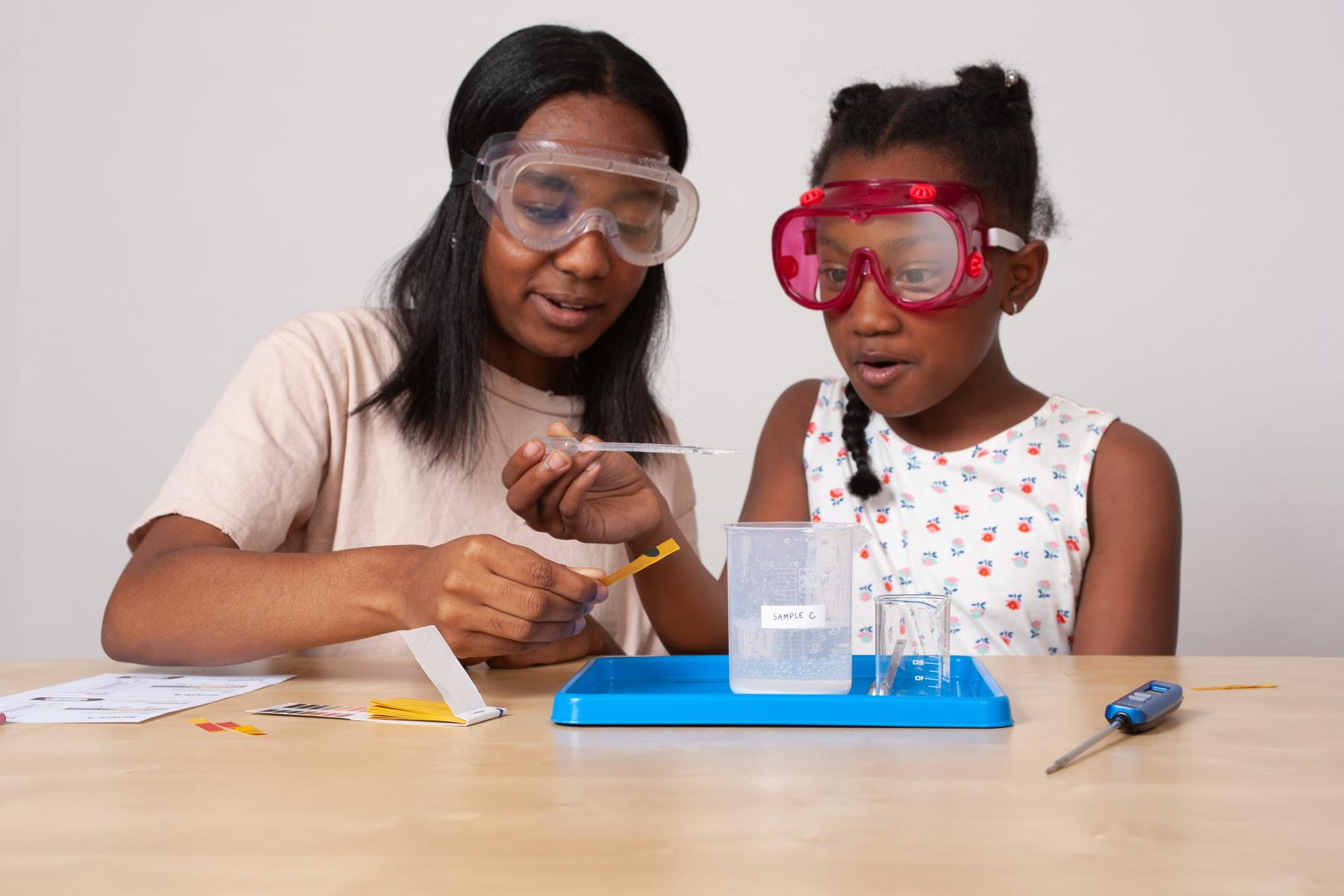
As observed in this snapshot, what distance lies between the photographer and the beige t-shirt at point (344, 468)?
150cm

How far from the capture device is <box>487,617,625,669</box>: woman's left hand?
1365mm

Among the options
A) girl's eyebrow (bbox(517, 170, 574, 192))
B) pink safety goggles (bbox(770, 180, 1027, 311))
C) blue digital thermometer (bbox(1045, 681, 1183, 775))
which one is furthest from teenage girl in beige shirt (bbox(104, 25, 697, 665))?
blue digital thermometer (bbox(1045, 681, 1183, 775))

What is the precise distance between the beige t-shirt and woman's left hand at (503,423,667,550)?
0.33m

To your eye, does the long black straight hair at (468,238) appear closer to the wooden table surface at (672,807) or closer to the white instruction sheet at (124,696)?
the white instruction sheet at (124,696)

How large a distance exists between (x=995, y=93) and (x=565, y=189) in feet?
2.50

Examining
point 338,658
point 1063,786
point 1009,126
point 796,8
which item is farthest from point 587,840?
point 796,8

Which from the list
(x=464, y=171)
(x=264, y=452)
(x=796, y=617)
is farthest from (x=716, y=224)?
(x=796, y=617)

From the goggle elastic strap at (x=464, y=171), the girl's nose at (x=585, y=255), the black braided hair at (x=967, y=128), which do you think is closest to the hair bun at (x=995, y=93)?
the black braided hair at (x=967, y=128)

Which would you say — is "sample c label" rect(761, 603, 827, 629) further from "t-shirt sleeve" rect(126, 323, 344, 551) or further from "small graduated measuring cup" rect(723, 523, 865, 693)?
"t-shirt sleeve" rect(126, 323, 344, 551)

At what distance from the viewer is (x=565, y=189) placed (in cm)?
162

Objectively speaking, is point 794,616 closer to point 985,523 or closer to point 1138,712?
point 1138,712

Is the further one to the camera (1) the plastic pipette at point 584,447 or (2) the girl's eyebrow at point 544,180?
(2) the girl's eyebrow at point 544,180

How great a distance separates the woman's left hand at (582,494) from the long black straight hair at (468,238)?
0.36 metres

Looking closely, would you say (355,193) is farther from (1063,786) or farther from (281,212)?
(1063,786)
